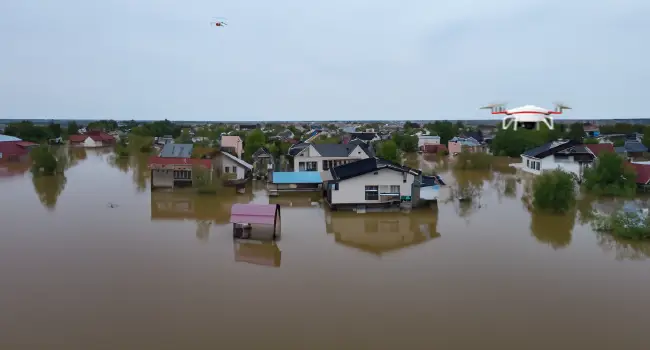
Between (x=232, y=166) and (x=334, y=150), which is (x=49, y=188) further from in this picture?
(x=334, y=150)

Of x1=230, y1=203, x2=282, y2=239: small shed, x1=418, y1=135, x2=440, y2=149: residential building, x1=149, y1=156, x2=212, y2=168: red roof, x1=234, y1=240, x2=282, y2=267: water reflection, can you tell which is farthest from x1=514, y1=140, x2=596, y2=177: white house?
→ x1=234, y1=240, x2=282, y2=267: water reflection

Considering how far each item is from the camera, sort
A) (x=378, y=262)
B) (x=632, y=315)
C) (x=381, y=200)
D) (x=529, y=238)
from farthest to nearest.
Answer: (x=381, y=200) < (x=529, y=238) < (x=378, y=262) < (x=632, y=315)

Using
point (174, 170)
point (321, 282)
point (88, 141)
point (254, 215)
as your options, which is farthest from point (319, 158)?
point (88, 141)

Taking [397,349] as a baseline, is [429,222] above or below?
above

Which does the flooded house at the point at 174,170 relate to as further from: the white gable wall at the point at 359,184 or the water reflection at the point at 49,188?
the white gable wall at the point at 359,184

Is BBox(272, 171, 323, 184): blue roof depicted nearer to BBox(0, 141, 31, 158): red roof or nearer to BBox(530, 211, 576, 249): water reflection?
BBox(530, 211, 576, 249): water reflection

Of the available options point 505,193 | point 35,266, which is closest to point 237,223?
point 35,266

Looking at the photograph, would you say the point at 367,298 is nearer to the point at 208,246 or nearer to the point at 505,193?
the point at 208,246
